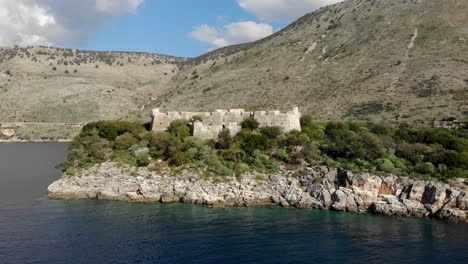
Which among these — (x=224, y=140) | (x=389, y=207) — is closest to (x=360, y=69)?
(x=224, y=140)

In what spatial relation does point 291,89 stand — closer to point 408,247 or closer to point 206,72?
point 206,72

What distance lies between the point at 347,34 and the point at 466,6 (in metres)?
29.0

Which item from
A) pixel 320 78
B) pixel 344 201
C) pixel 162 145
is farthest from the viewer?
pixel 320 78

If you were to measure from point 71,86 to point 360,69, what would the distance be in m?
99.8

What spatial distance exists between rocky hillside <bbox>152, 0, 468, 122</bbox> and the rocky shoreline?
34693 millimetres

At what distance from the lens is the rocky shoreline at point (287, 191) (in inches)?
1474

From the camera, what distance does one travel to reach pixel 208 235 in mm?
31234

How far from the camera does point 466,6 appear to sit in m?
105

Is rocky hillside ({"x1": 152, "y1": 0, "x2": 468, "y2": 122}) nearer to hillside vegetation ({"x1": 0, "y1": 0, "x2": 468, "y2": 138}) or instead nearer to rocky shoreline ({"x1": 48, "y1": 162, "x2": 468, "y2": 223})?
hillside vegetation ({"x1": 0, "y1": 0, "x2": 468, "y2": 138})

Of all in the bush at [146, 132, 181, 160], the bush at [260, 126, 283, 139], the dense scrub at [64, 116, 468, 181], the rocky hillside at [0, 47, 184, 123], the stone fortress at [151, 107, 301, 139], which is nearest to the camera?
the dense scrub at [64, 116, 468, 181]

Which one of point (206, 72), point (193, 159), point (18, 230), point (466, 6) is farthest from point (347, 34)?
point (18, 230)

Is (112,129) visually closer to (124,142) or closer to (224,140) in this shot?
(124,142)

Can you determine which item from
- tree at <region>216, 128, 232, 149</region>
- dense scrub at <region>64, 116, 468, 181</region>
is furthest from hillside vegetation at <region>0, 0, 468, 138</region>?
tree at <region>216, 128, 232, 149</region>

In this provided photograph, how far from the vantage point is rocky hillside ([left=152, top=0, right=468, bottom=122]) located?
3157 inches
